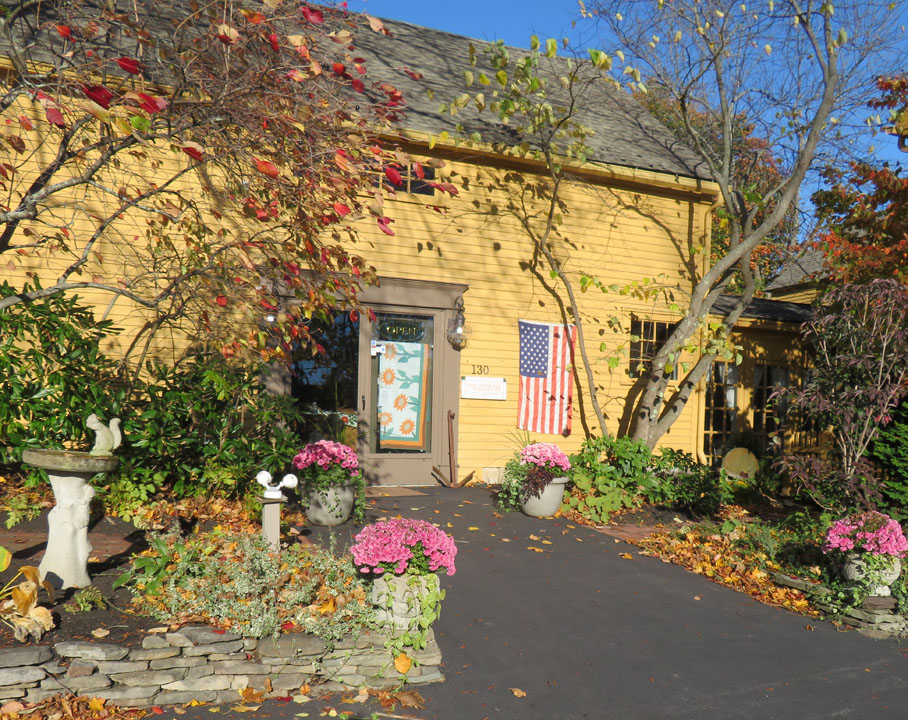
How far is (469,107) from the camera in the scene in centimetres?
1159

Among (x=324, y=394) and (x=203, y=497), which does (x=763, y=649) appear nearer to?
(x=203, y=497)

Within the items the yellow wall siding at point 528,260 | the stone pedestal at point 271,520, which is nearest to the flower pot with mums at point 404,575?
the stone pedestal at point 271,520

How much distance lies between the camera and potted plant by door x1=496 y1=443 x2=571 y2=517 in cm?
871

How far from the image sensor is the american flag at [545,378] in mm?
10875

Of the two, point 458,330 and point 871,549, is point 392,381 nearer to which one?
point 458,330

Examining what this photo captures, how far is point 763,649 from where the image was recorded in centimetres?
545

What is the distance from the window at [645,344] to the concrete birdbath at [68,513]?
28.6 ft

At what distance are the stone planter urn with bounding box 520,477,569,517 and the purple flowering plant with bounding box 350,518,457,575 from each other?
13.1 feet

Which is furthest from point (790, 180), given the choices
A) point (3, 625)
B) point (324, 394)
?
point (3, 625)

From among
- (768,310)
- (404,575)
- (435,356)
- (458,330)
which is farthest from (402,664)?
(768,310)

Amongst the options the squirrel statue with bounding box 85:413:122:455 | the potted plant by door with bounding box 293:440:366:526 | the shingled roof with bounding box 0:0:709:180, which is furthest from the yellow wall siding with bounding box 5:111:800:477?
the squirrel statue with bounding box 85:413:122:455

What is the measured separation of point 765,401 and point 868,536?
7.25 metres

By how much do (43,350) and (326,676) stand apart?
4445 millimetres

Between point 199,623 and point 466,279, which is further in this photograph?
point 466,279
